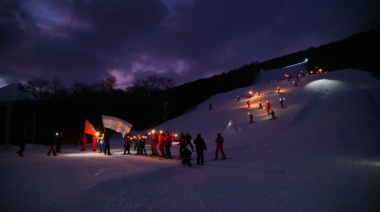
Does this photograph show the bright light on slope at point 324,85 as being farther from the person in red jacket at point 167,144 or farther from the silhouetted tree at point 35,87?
the silhouetted tree at point 35,87

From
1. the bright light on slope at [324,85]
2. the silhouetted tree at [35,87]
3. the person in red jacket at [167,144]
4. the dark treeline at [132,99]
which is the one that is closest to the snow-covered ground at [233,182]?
the person in red jacket at [167,144]

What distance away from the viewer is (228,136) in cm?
2631

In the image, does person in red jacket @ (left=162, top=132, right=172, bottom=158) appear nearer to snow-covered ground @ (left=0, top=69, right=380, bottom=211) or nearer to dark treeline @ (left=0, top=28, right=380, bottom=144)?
snow-covered ground @ (left=0, top=69, right=380, bottom=211)

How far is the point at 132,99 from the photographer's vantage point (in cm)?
6538

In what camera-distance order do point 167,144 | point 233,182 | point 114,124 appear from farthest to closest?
1. point 114,124
2. point 167,144
3. point 233,182

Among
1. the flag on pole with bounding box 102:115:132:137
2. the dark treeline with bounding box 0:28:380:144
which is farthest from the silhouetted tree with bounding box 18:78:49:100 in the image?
the flag on pole with bounding box 102:115:132:137

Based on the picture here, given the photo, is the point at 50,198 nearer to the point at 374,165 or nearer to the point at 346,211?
the point at 346,211

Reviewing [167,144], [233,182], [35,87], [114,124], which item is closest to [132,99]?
[35,87]

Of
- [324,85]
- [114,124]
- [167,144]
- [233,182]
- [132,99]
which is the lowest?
[233,182]

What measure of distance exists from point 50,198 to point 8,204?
2.93 ft

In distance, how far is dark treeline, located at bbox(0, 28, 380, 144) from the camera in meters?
47.0

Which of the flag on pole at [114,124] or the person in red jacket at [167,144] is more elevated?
the flag on pole at [114,124]

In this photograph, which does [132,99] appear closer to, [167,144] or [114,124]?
[114,124]

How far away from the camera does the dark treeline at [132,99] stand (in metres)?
47.0
